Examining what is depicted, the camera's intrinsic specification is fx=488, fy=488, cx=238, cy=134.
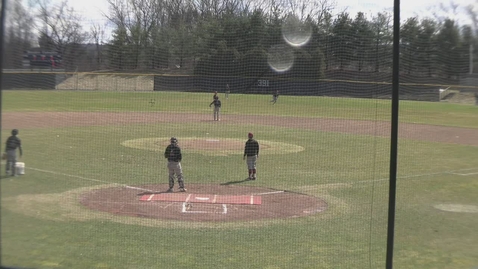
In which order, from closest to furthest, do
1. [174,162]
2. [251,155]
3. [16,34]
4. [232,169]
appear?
[16,34], [174,162], [251,155], [232,169]

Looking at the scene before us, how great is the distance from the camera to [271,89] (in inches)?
652

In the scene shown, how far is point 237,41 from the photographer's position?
11.3 metres

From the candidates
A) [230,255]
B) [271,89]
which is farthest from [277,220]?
[271,89]

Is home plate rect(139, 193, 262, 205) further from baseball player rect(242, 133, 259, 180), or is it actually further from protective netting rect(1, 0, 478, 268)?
baseball player rect(242, 133, 259, 180)

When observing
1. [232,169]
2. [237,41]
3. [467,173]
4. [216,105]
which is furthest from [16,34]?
[216,105]

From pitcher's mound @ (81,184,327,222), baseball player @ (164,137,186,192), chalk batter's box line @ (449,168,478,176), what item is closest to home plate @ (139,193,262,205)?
pitcher's mound @ (81,184,327,222)

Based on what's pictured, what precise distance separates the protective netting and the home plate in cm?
9

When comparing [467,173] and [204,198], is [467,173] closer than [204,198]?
No

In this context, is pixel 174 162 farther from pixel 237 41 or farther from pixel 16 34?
pixel 16 34

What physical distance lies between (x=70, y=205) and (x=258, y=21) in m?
5.91

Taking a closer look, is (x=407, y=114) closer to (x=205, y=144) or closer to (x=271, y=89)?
(x=205, y=144)

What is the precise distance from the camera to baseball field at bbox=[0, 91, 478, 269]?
7.59m

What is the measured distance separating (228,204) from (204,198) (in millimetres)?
751

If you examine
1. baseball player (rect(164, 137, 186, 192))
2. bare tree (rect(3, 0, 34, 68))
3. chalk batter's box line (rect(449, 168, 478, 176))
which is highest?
bare tree (rect(3, 0, 34, 68))
